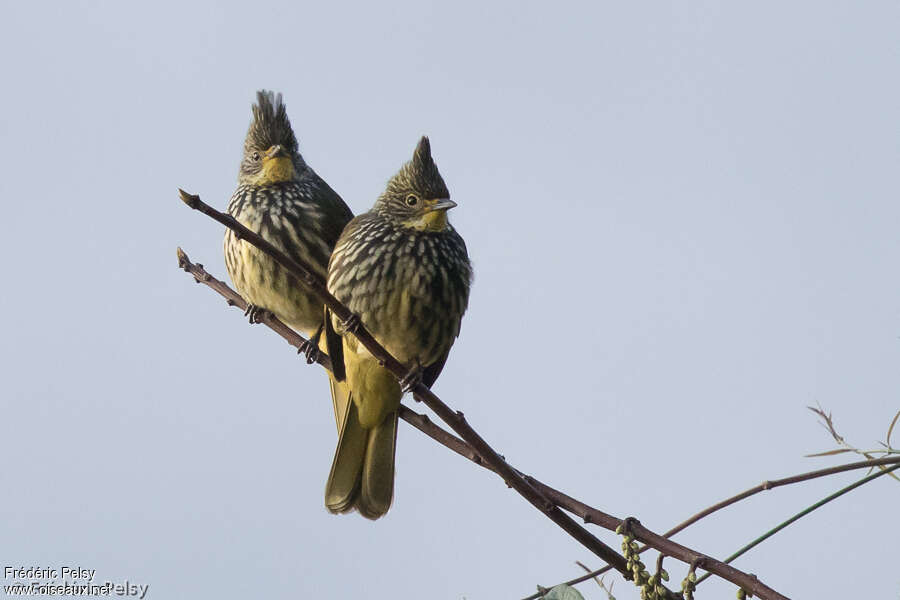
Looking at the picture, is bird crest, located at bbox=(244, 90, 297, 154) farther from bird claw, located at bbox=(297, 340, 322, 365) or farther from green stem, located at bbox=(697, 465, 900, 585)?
green stem, located at bbox=(697, 465, 900, 585)

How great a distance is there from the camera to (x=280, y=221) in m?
5.57

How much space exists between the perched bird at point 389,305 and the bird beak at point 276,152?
91cm

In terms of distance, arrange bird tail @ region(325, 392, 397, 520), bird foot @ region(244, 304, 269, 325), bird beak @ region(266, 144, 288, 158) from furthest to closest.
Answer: bird beak @ region(266, 144, 288, 158) → bird foot @ region(244, 304, 269, 325) → bird tail @ region(325, 392, 397, 520)

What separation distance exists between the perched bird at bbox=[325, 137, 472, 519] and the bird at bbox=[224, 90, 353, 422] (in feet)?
1.39

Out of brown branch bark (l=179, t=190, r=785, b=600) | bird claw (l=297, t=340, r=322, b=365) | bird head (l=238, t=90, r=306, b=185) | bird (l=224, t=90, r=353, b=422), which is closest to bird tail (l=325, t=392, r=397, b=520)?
bird claw (l=297, t=340, r=322, b=365)

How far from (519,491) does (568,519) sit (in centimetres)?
16

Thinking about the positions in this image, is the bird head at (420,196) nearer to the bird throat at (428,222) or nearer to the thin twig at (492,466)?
the bird throat at (428,222)

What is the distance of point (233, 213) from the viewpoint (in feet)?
18.8

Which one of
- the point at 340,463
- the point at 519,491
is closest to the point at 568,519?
the point at 519,491

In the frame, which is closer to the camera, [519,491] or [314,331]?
[519,491]

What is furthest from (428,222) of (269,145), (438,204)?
(269,145)

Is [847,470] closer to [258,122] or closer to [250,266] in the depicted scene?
[250,266]

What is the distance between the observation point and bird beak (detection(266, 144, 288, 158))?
19.0 feet

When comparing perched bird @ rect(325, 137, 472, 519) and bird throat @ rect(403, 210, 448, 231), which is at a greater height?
bird throat @ rect(403, 210, 448, 231)
